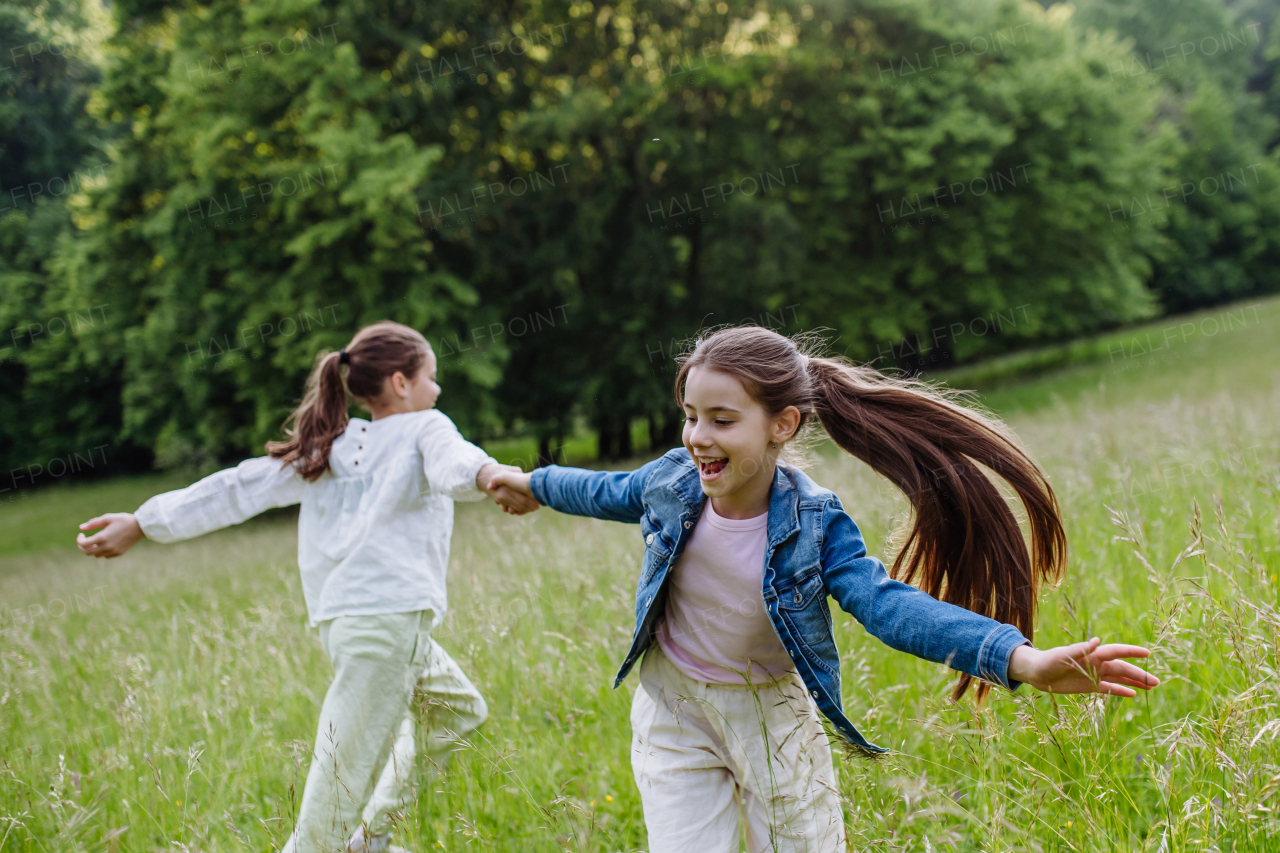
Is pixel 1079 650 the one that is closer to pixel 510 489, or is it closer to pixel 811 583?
pixel 811 583

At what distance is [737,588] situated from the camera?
2232mm

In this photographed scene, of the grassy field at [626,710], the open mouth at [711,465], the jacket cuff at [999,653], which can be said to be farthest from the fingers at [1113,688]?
the open mouth at [711,465]

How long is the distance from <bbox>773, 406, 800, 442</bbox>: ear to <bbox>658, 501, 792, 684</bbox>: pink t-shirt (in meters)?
0.21

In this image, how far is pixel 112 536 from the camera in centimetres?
299

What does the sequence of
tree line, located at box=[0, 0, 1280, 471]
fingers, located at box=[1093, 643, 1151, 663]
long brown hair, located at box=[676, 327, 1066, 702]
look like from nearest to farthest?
1. fingers, located at box=[1093, 643, 1151, 663]
2. long brown hair, located at box=[676, 327, 1066, 702]
3. tree line, located at box=[0, 0, 1280, 471]

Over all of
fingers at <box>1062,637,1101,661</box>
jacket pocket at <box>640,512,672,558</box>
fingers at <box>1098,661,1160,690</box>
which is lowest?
fingers at <box>1098,661,1160,690</box>

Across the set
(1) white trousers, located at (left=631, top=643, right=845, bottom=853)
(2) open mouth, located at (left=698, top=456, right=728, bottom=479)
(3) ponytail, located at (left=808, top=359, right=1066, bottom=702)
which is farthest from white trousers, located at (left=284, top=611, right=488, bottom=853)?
(3) ponytail, located at (left=808, top=359, right=1066, bottom=702)

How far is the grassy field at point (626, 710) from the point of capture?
2.08 metres

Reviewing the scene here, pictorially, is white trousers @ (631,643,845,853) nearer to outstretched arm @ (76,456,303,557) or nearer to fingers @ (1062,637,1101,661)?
fingers @ (1062,637,1101,661)

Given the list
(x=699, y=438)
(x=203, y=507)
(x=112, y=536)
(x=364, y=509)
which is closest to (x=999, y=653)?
(x=699, y=438)

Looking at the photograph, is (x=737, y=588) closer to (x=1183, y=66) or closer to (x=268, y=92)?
(x=268, y=92)

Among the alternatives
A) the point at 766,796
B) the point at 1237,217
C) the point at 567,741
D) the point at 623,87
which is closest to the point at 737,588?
the point at 766,796

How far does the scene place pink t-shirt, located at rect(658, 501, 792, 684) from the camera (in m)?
2.21

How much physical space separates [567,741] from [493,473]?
106 cm
